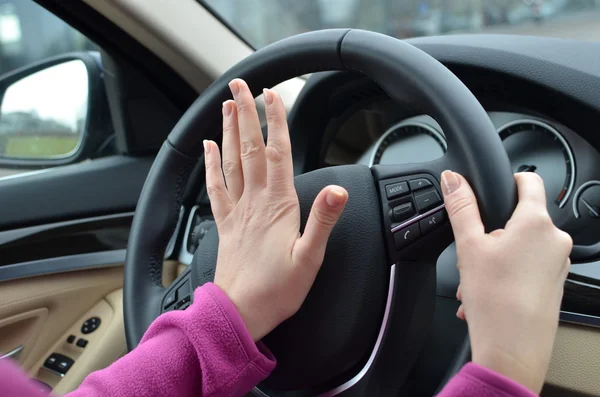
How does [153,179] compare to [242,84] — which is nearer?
[242,84]

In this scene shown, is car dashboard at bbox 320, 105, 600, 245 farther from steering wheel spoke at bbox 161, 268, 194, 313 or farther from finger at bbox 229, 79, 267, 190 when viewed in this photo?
steering wheel spoke at bbox 161, 268, 194, 313

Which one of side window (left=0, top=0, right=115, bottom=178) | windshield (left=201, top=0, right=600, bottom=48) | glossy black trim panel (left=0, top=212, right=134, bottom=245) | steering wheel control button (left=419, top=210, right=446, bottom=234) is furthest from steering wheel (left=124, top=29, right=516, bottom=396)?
side window (left=0, top=0, right=115, bottom=178)

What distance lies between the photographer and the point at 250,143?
28.8 inches

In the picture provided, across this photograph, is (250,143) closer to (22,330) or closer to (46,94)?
(22,330)

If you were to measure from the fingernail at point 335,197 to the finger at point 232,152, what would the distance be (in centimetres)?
16

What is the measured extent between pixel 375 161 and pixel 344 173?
0.34 metres

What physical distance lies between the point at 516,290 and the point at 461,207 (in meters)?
0.11

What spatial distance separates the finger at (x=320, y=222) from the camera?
2.11 ft

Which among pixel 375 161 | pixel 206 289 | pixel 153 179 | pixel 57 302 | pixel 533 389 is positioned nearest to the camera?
pixel 533 389

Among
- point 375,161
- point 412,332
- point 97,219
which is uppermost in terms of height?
point 375,161

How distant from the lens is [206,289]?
0.73m

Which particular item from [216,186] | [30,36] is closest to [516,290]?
[216,186]

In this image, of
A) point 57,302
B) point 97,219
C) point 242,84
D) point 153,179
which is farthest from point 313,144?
point 57,302

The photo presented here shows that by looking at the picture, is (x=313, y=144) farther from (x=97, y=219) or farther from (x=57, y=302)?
(x=57, y=302)
